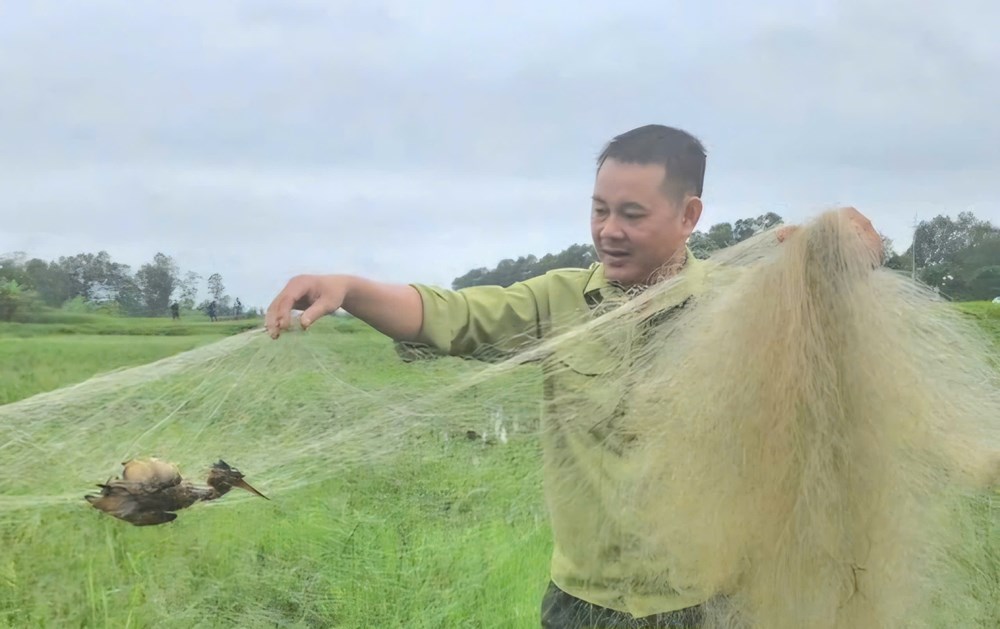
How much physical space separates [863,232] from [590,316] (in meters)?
0.42

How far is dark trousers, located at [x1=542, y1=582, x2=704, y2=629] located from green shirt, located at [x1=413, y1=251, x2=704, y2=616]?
0.08 ft

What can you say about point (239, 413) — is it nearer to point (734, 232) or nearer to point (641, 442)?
point (641, 442)

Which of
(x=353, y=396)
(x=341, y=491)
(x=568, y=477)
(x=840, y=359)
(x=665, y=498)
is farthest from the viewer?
(x=341, y=491)

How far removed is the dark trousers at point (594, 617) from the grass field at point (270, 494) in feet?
0.47

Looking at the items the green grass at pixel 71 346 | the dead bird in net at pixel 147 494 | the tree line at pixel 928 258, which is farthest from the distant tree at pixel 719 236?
the green grass at pixel 71 346

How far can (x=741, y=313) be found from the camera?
1027 millimetres

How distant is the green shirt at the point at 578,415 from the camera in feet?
4.00

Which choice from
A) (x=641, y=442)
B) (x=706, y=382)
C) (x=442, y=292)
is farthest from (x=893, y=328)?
(x=442, y=292)

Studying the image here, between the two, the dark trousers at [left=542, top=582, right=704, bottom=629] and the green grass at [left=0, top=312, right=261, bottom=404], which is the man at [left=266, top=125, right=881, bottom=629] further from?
the green grass at [left=0, top=312, right=261, bottom=404]

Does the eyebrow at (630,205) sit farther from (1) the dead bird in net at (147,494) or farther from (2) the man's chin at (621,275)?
(1) the dead bird in net at (147,494)

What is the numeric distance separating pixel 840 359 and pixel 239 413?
40.9 inches

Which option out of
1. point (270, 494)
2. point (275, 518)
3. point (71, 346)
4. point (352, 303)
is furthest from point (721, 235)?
point (71, 346)

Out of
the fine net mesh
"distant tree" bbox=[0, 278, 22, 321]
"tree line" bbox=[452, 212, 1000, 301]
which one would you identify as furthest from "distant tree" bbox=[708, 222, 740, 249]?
"distant tree" bbox=[0, 278, 22, 321]

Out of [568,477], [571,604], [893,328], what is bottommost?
[571,604]
